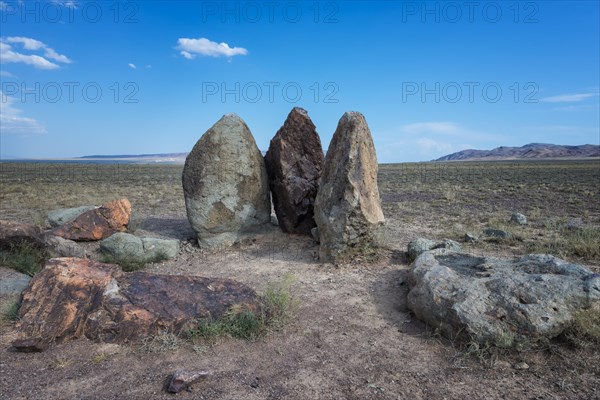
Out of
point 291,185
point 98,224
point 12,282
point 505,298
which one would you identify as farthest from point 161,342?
point 98,224

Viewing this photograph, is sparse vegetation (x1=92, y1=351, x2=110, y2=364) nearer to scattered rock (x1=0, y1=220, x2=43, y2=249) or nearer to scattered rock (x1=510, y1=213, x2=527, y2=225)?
scattered rock (x1=0, y1=220, x2=43, y2=249)

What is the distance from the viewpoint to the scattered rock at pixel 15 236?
27.7 ft

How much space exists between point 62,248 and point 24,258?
0.71 meters

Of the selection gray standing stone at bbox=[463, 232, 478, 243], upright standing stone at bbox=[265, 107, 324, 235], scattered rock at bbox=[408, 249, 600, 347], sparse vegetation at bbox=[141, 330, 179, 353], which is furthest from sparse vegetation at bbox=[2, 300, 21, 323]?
gray standing stone at bbox=[463, 232, 478, 243]

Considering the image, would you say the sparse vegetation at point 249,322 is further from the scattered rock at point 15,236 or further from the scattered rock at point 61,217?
the scattered rock at point 61,217

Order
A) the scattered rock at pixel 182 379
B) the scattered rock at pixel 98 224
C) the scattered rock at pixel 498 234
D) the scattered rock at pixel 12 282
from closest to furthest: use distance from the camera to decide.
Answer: the scattered rock at pixel 182 379, the scattered rock at pixel 12 282, the scattered rock at pixel 98 224, the scattered rock at pixel 498 234

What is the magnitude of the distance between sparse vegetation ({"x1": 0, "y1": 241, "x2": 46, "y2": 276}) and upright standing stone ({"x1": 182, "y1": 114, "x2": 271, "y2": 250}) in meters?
3.17

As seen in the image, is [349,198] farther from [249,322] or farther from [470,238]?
[470,238]

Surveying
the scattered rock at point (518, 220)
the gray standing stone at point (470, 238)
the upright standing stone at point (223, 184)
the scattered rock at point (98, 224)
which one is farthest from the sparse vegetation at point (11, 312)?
the scattered rock at point (518, 220)

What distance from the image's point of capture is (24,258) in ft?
26.3

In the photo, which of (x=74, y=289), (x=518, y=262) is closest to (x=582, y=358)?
(x=518, y=262)

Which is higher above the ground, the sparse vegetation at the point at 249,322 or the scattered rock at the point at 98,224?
the scattered rock at the point at 98,224

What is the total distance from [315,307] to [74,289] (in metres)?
3.40

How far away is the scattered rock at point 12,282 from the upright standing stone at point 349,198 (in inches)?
209
